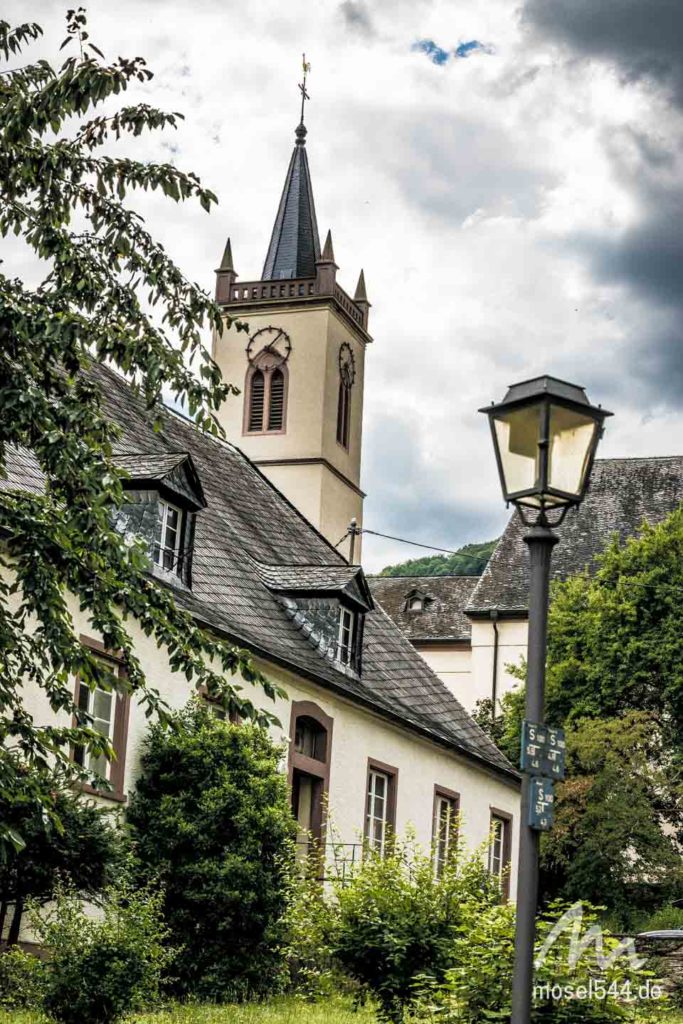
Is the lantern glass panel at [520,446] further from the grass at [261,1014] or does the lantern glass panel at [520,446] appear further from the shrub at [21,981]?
the grass at [261,1014]

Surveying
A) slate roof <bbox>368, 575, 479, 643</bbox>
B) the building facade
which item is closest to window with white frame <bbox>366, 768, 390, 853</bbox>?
the building facade

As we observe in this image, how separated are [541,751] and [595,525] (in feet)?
150

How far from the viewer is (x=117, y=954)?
13211 mm

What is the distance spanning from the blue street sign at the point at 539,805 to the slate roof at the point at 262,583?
1238 centimetres

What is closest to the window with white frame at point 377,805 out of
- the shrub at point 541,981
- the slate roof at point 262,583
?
the slate roof at point 262,583

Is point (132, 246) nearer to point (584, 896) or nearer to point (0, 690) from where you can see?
point (0, 690)

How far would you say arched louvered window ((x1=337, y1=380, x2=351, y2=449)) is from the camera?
6062cm

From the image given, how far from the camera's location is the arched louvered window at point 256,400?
194 ft

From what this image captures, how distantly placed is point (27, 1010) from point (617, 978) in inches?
233

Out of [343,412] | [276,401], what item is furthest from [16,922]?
[343,412]

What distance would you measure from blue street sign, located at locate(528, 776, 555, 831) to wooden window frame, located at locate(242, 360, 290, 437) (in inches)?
2026

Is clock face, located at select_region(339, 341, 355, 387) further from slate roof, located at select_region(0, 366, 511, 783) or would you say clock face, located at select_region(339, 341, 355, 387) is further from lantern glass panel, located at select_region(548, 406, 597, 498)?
lantern glass panel, located at select_region(548, 406, 597, 498)

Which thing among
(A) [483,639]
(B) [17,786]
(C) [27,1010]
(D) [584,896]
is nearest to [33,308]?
(B) [17,786]

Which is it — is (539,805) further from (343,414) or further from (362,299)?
(362,299)
